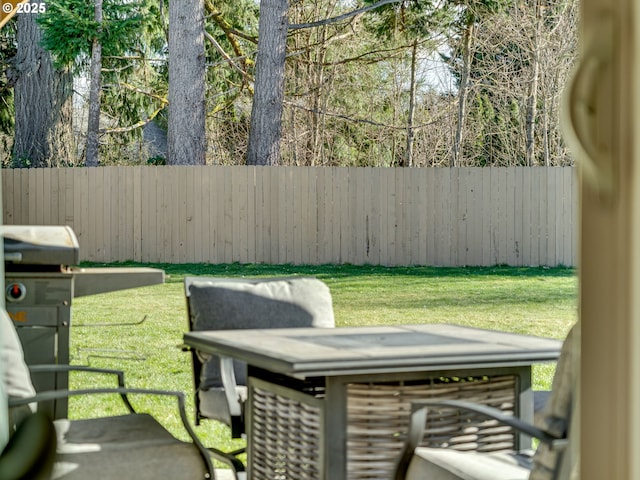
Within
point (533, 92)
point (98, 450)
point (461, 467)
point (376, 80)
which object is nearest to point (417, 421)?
point (461, 467)

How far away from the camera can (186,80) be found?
11180mm

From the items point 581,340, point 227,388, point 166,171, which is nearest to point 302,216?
point 166,171

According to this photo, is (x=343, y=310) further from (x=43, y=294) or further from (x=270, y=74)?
(x=43, y=294)

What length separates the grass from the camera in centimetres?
583

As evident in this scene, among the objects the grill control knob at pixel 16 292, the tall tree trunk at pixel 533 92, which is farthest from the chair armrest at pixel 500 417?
the tall tree trunk at pixel 533 92

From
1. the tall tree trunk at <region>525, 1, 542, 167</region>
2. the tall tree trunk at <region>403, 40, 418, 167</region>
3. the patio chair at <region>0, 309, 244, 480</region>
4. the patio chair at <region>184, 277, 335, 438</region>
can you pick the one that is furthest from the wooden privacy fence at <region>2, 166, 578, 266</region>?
the patio chair at <region>0, 309, 244, 480</region>

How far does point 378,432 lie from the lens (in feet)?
7.39

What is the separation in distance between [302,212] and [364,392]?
8.50 metres

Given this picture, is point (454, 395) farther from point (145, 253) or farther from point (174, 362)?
point (145, 253)

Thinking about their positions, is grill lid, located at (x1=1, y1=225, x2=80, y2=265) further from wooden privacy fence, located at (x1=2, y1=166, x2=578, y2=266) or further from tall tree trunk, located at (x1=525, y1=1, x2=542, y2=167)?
tall tree trunk, located at (x1=525, y1=1, x2=542, y2=167)

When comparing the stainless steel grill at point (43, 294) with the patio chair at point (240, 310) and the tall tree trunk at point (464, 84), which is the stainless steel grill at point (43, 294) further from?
the tall tree trunk at point (464, 84)

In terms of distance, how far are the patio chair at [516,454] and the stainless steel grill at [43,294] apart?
141 centimetres

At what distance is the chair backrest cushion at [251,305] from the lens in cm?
335

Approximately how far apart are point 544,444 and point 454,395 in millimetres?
614
